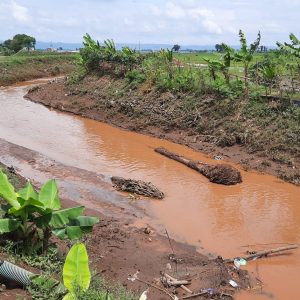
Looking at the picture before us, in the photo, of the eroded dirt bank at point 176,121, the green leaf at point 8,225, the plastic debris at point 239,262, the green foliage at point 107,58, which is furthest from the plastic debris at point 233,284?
the green foliage at point 107,58

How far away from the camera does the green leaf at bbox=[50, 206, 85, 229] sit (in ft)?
21.3

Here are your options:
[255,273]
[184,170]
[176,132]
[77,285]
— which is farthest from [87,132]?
[77,285]

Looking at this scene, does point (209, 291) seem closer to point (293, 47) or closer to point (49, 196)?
point (49, 196)

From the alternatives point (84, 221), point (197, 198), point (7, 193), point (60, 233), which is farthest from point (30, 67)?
point (60, 233)

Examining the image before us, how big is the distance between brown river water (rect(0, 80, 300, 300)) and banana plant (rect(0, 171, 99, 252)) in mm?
3077

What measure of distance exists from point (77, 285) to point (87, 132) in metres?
14.9

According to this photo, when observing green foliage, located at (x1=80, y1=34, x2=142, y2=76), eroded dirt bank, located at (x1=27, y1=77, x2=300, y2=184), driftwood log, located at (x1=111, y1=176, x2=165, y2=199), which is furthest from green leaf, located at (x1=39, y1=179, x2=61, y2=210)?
green foliage, located at (x1=80, y1=34, x2=142, y2=76)

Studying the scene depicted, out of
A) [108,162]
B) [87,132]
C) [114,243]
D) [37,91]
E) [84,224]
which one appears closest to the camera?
[84,224]

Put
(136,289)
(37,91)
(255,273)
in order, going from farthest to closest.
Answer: (37,91) → (255,273) → (136,289)

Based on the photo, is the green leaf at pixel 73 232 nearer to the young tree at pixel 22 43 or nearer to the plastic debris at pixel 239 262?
the plastic debris at pixel 239 262

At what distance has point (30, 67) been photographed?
42.4 metres

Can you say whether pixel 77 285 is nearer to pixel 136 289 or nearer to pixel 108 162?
pixel 136 289

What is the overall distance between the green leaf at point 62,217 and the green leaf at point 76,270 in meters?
1.28

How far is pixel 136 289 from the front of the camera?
23.5 feet
